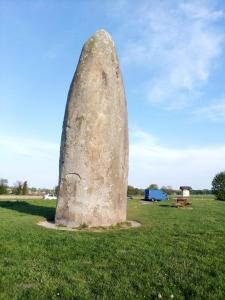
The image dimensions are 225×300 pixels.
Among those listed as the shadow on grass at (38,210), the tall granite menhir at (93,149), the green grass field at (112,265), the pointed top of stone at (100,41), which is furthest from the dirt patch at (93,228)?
the pointed top of stone at (100,41)

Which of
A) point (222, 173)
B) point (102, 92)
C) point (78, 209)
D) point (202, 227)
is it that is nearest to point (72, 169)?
point (78, 209)

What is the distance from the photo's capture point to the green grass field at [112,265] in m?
6.62

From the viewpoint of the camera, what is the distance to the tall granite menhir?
14914mm

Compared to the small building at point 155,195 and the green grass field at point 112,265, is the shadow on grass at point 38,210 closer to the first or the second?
the green grass field at point 112,265

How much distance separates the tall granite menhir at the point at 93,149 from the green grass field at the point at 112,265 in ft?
6.80

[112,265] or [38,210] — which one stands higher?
[38,210]

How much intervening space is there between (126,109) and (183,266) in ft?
31.6

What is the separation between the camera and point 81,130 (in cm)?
1523

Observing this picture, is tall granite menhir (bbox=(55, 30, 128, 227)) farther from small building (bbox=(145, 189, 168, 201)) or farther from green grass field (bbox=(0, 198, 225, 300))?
small building (bbox=(145, 189, 168, 201))

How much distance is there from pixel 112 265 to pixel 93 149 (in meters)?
7.10

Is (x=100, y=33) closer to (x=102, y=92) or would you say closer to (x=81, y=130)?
(x=102, y=92)

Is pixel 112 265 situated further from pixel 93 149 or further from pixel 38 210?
pixel 38 210

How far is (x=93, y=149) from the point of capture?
15039mm


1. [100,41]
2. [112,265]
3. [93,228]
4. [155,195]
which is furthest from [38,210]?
[155,195]
